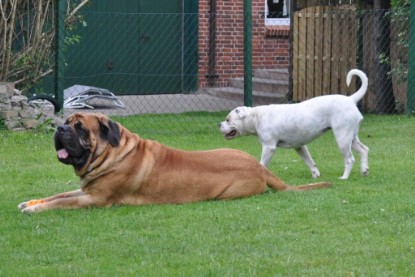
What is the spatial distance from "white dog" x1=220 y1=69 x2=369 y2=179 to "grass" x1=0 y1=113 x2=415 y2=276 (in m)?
0.29

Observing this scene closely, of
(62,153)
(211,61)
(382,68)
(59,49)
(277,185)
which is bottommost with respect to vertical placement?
(211,61)

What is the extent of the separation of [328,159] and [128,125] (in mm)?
4688

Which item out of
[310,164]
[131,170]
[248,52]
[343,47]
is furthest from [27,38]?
[131,170]

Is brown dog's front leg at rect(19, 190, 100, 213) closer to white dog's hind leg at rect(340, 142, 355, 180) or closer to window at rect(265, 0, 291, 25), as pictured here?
white dog's hind leg at rect(340, 142, 355, 180)

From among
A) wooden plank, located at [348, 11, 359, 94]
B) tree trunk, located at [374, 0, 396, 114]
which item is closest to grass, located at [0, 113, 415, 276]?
tree trunk, located at [374, 0, 396, 114]

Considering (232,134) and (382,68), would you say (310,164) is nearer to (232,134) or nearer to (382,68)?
(232,134)

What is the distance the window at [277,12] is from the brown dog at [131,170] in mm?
14479

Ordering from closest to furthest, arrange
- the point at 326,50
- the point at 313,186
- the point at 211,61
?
the point at 313,186 → the point at 326,50 → the point at 211,61

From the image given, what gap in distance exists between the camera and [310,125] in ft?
34.9

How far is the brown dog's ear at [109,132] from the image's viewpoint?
870 centimetres

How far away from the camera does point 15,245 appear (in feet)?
24.2

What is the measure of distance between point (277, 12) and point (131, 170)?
595 inches

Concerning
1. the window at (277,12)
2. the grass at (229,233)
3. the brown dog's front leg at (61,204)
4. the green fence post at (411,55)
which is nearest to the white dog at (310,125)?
the grass at (229,233)

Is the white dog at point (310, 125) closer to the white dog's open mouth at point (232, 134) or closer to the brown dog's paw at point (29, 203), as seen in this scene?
the white dog's open mouth at point (232, 134)
